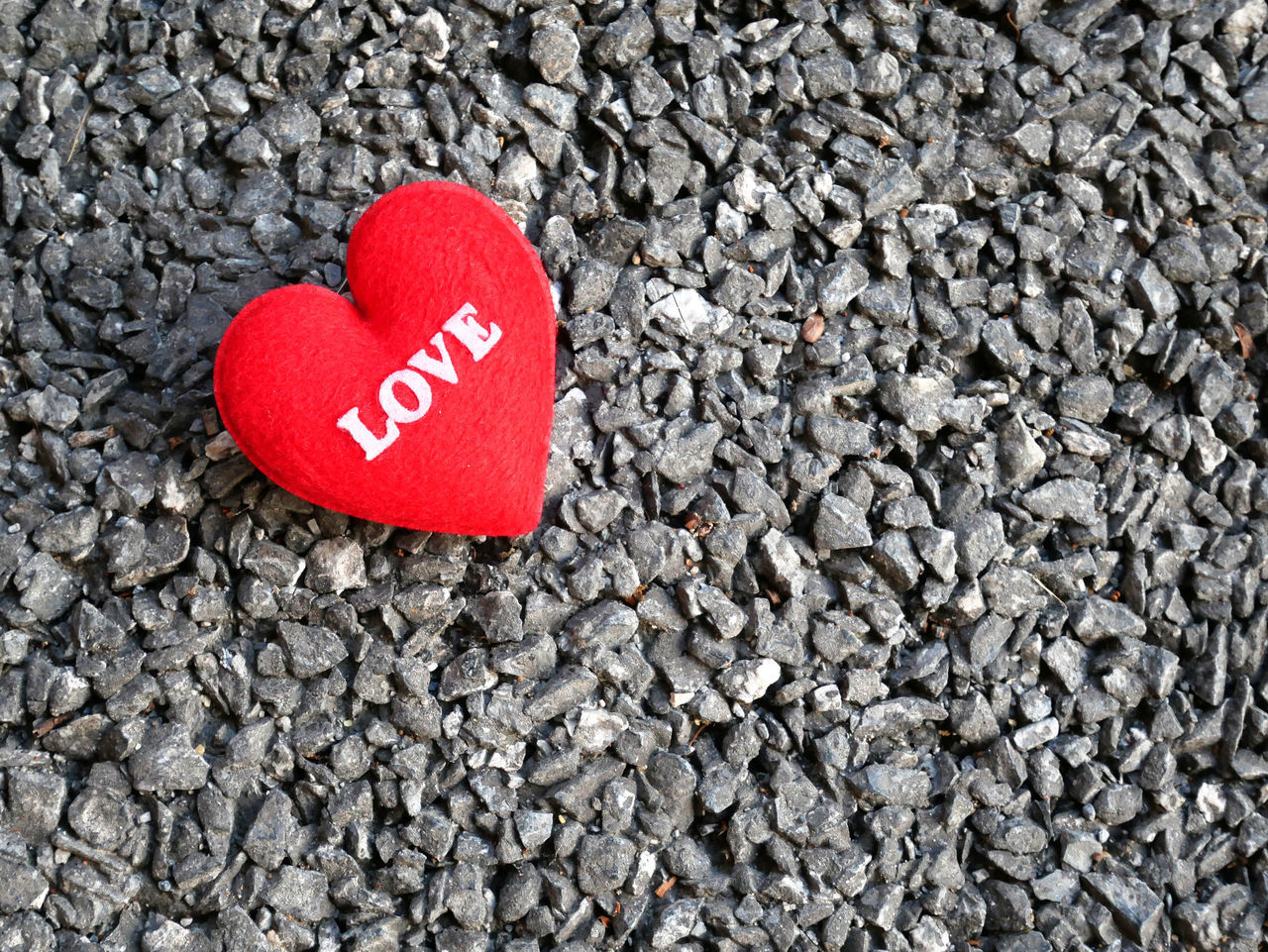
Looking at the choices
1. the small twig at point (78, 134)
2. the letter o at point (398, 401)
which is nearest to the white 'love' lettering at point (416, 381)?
the letter o at point (398, 401)

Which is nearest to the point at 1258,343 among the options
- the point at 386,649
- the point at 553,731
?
the point at 553,731

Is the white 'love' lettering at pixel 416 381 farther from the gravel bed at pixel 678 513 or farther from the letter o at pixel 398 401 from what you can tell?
the gravel bed at pixel 678 513

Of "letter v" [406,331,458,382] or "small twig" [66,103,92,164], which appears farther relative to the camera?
"small twig" [66,103,92,164]

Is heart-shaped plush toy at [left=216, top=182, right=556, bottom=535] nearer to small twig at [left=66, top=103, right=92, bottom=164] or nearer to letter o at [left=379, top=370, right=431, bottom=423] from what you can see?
letter o at [left=379, top=370, right=431, bottom=423]

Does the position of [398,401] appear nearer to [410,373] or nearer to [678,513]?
[410,373]

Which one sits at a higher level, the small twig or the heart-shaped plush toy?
the small twig

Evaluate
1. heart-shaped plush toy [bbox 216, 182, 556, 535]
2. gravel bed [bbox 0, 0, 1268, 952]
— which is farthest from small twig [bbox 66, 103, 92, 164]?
heart-shaped plush toy [bbox 216, 182, 556, 535]

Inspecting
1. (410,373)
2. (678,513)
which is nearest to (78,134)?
(410,373)
